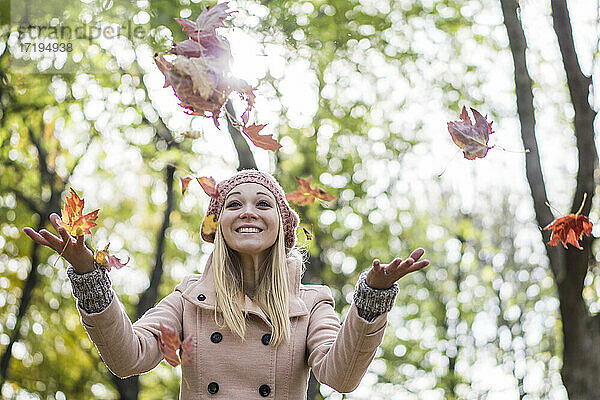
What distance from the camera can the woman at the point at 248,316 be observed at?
2.30 metres

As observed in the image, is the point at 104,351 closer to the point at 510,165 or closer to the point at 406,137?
the point at 406,137

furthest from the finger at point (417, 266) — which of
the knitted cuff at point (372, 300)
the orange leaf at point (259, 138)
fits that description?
the orange leaf at point (259, 138)

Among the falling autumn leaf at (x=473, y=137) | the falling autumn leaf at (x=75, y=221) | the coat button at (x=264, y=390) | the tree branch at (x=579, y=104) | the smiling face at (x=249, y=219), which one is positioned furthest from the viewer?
the tree branch at (x=579, y=104)

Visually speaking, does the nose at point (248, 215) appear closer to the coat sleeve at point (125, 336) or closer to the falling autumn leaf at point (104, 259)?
the coat sleeve at point (125, 336)

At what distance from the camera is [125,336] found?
2383 mm

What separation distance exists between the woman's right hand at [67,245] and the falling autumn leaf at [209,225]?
57 cm

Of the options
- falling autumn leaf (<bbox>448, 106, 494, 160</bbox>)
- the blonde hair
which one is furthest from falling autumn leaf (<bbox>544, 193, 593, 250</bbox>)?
the blonde hair

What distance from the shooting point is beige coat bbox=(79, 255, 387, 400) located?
7.69 feet

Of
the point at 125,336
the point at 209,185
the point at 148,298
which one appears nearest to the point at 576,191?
the point at 209,185

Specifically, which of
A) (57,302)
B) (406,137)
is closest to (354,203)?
(406,137)

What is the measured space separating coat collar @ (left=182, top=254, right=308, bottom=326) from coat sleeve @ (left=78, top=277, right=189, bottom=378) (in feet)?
0.35

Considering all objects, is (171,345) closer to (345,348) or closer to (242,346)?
(242,346)

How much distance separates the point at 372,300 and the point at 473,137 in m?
0.61

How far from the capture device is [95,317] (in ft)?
7.58
